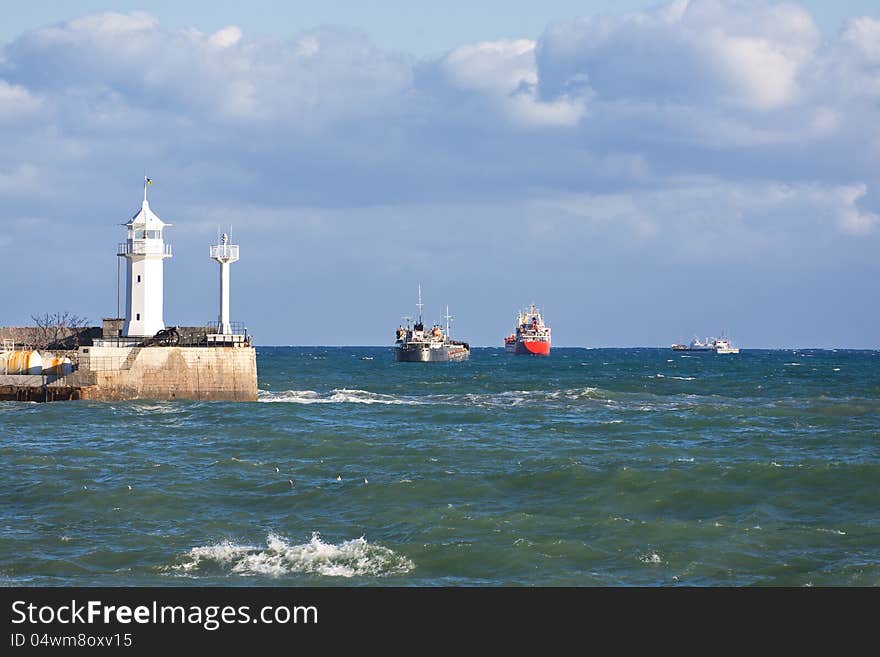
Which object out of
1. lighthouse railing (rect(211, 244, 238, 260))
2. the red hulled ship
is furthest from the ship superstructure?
lighthouse railing (rect(211, 244, 238, 260))

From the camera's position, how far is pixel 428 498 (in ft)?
79.4

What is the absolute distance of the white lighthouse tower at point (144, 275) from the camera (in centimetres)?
5116

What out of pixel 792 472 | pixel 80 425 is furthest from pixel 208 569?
pixel 80 425

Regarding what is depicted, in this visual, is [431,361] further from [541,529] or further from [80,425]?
[541,529]

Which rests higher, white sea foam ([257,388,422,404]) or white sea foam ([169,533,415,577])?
white sea foam ([257,388,422,404])

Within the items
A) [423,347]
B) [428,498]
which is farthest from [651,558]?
[423,347]

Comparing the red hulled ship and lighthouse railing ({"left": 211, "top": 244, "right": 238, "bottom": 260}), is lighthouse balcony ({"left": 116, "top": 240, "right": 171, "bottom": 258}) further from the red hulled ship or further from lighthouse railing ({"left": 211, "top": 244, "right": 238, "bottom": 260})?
the red hulled ship

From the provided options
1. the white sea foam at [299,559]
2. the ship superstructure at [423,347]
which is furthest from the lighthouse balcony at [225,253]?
the ship superstructure at [423,347]

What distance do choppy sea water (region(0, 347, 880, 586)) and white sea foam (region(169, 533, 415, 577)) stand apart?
0.17 ft

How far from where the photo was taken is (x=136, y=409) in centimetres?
4353

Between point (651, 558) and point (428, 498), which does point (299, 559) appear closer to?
point (651, 558)

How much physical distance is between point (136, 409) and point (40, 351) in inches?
458

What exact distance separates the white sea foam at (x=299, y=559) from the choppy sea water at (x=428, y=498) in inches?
2.1

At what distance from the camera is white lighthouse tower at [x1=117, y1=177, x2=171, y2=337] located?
5116 centimetres
